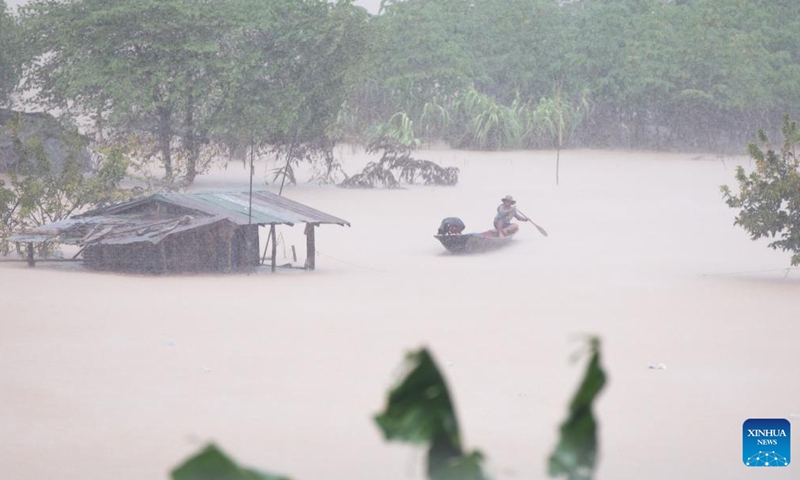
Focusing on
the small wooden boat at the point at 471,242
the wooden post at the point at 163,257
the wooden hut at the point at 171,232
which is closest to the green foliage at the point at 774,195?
the small wooden boat at the point at 471,242

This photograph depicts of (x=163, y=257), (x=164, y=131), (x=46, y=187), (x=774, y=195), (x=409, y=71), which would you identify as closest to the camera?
(x=774, y=195)

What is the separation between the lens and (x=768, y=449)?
271 inches

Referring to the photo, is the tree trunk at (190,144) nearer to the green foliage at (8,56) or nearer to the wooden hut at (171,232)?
the green foliage at (8,56)

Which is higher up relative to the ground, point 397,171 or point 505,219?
point 397,171

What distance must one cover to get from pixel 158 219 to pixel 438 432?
48.3 ft

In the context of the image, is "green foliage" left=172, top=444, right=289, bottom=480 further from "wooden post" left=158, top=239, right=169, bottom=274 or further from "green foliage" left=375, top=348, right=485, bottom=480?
"wooden post" left=158, top=239, right=169, bottom=274

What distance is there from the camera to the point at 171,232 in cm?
1477

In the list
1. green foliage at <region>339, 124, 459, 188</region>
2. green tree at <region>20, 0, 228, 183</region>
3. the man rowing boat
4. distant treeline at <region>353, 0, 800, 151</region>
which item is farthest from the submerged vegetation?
distant treeline at <region>353, 0, 800, 151</region>

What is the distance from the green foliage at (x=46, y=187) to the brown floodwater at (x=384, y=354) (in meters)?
1.22

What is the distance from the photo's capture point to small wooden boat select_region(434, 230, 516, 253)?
1877 centimetres

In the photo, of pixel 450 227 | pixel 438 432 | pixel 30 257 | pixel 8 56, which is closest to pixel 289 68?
pixel 8 56

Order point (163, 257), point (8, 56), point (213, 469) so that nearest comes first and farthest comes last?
point (213, 469)
point (163, 257)
point (8, 56)

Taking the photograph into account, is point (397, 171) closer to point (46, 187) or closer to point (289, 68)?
point (289, 68)

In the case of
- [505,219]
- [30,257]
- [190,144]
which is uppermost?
[190,144]
